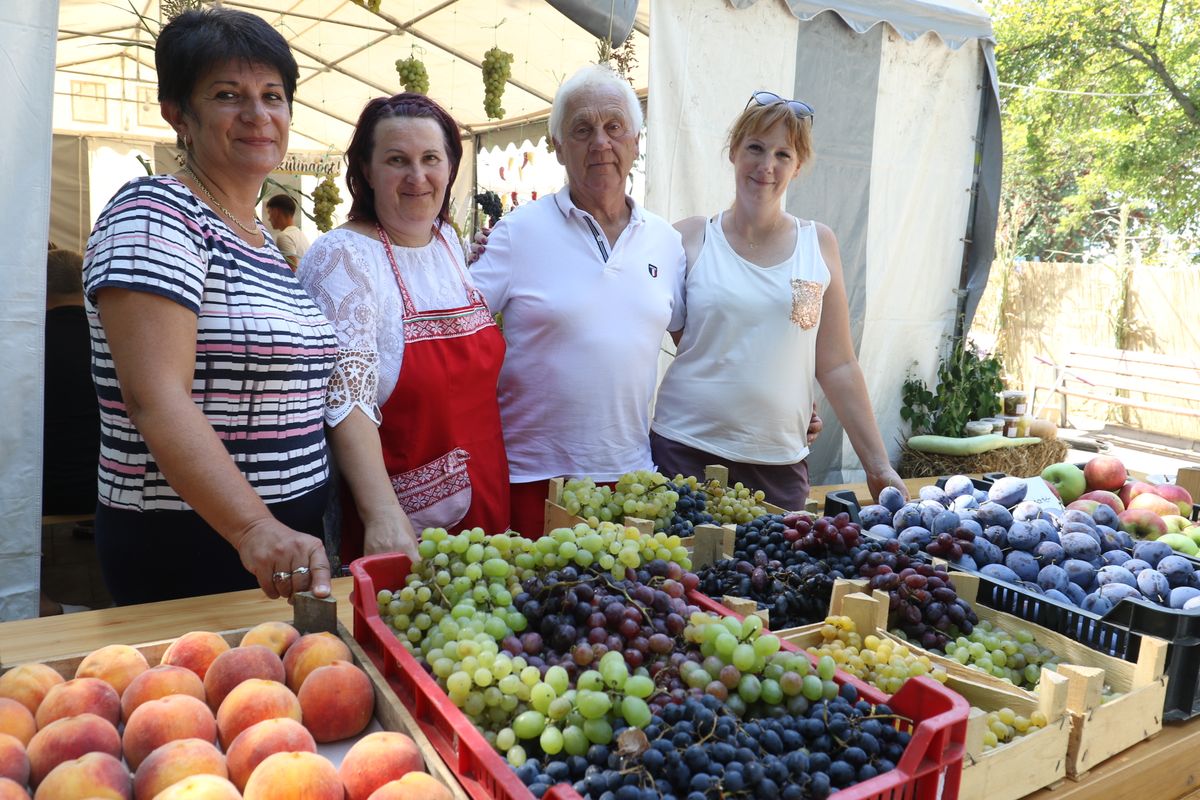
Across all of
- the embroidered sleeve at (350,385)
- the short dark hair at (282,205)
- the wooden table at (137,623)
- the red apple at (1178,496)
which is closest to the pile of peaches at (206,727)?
the wooden table at (137,623)

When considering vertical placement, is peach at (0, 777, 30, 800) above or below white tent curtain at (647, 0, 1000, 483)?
below

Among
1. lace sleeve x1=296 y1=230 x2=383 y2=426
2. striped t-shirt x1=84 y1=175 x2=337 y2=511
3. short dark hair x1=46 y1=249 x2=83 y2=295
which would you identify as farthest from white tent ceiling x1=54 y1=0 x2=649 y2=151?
striped t-shirt x1=84 y1=175 x2=337 y2=511

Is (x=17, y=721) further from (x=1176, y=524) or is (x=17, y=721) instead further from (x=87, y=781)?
(x=1176, y=524)

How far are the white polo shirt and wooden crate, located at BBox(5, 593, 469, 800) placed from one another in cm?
99

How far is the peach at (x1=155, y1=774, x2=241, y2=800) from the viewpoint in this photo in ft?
2.71

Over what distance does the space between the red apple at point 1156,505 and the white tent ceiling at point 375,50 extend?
3.28 m

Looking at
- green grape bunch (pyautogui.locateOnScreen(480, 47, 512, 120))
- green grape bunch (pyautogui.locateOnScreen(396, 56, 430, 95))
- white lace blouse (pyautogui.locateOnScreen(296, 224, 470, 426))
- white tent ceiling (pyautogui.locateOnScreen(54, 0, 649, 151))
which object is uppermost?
white tent ceiling (pyautogui.locateOnScreen(54, 0, 649, 151))

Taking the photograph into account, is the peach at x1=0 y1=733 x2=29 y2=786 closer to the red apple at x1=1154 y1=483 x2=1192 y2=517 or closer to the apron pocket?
the apron pocket

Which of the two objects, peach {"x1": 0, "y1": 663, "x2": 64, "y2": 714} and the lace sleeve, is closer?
peach {"x1": 0, "y1": 663, "x2": 64, "y2": 714}

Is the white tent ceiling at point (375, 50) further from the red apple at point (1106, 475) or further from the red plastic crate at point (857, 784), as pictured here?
the red plastic crate at point (857, 784)

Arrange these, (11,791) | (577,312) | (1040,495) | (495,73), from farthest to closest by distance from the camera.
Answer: (495,73) → (577,312) → (1040,495) → (11,791)

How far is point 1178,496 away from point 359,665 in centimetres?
228

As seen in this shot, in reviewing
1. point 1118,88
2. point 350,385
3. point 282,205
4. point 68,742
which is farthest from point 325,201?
point 1118,88

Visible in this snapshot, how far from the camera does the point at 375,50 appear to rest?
21.2ft
